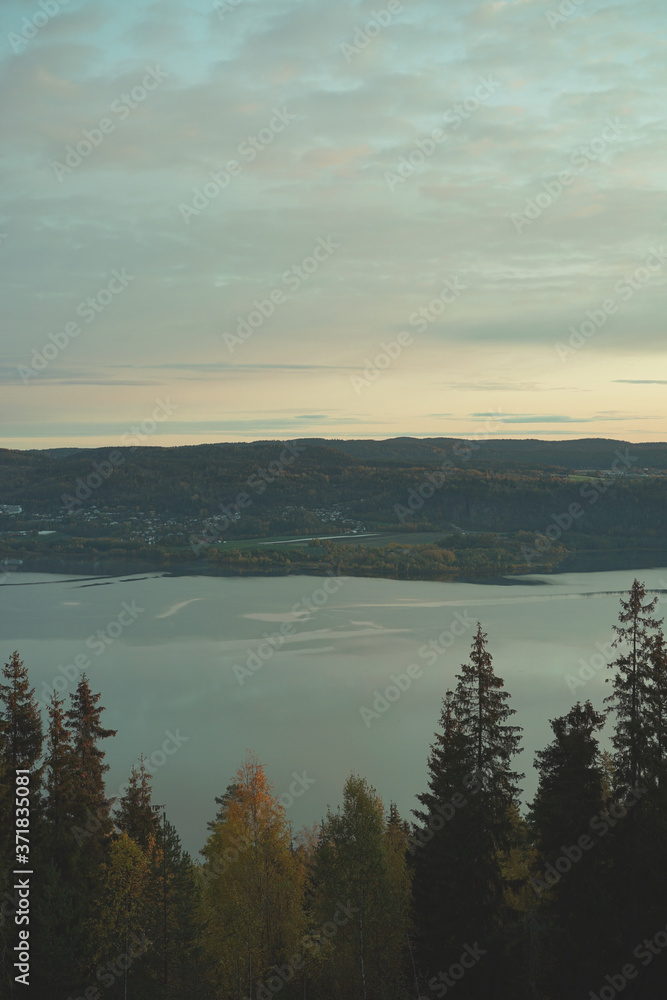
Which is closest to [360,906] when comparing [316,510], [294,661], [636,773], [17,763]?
[636,773]

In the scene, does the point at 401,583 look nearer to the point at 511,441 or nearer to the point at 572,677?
the point at 572,677

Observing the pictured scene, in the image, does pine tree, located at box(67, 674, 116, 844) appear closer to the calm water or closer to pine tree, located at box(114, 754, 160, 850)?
pine tree, located at box(114, 754, 160, 850)

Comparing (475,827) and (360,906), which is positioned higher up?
(475,827)

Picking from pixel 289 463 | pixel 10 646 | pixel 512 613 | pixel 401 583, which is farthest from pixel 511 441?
pixel 10 646

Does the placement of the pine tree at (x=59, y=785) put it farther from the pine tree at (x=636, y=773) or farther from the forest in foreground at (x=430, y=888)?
the pine tree at (x=636, y=773)

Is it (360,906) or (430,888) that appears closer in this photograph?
(360,906)

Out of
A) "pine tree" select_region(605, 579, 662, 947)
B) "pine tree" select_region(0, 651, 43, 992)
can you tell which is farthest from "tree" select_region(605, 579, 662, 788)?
"pine tree" select_region(0, 651, 43, 992)

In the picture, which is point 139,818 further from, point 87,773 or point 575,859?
point 575,859
